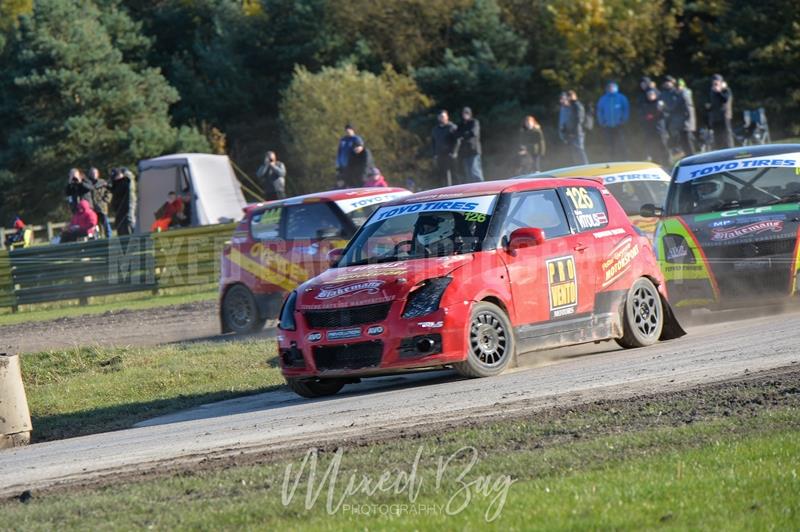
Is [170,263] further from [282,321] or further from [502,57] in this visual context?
A: [502,57]

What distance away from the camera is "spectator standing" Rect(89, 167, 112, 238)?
106ft

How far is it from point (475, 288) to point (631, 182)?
346 inches

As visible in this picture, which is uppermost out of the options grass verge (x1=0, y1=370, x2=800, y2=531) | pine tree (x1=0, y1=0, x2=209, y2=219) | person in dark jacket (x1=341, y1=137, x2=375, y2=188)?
pine tree (x1=0, y1=0, x2=209, y2=219)

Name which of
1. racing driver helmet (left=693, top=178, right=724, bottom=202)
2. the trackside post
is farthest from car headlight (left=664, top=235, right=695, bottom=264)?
the trackside post

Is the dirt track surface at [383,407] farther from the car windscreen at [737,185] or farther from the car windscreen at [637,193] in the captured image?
the car windscreen at [637,193]

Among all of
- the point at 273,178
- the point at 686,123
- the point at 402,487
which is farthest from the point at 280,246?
the point at 686,123

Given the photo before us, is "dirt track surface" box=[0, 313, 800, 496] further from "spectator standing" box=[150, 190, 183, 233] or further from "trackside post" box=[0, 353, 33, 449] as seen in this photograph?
"spectator standing" box=[150, 190, 183, 233]

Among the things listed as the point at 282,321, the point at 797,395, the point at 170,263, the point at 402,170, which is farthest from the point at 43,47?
the point at 797,395

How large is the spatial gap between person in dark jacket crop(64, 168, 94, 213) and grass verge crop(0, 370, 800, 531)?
24.3 metres

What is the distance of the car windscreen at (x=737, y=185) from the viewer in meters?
14.1

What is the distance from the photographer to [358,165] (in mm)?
27594

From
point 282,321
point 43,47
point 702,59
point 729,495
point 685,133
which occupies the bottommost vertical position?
point 729,495

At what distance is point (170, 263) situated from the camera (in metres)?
26.0

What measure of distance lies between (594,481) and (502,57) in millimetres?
43235
